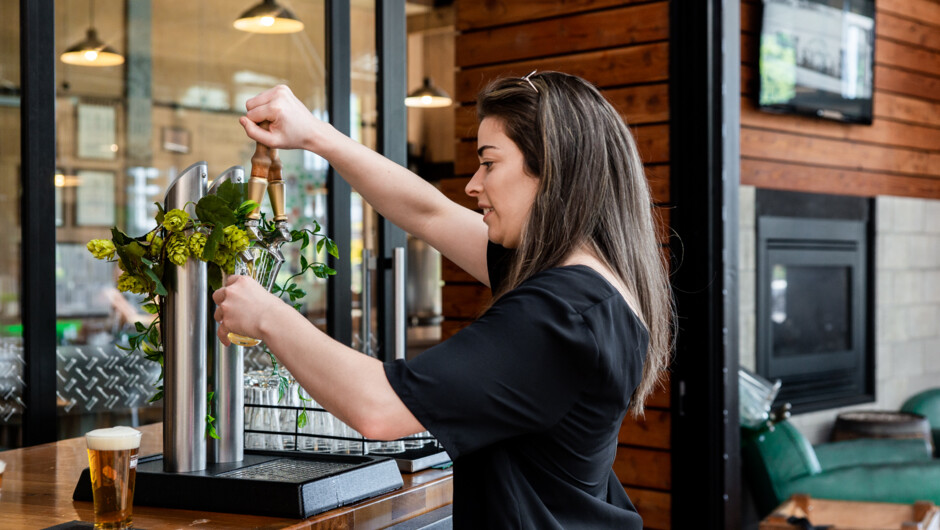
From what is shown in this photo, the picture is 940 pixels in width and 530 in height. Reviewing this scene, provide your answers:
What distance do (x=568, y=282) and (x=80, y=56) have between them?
19.2 feet

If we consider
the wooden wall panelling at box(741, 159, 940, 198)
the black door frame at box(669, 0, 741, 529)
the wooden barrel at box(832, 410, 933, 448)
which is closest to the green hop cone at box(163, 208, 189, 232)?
the black door frame at box(669, 0, 741, 529)

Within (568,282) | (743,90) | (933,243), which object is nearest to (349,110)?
(568,282)

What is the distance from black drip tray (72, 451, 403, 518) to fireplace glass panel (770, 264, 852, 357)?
340cm

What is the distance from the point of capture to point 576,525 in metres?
1.24

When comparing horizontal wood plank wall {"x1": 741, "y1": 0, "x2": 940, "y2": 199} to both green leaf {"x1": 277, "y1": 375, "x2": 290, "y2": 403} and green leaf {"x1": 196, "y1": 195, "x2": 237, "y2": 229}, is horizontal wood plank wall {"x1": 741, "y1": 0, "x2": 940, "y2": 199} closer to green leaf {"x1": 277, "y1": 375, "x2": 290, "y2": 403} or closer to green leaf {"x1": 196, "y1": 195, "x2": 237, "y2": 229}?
green leaf {"x1": 277, "y1": 375, "x2": 290, "y2": 403}

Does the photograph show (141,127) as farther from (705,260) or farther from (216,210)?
(216,210)

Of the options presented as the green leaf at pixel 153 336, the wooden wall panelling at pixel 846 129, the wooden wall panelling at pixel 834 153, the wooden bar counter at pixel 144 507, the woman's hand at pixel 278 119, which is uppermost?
the wooden wall panelling at pixel 846 129

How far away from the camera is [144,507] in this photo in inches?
52.9

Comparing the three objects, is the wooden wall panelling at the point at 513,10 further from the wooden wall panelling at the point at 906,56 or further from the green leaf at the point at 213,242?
the green leaf at the point at 213,242

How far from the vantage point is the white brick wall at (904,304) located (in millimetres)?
5137

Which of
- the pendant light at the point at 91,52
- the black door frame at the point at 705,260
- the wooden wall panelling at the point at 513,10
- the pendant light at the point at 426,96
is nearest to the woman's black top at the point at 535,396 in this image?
the black door frame at the point at 705,260

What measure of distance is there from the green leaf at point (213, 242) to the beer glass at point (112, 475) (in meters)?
0.25

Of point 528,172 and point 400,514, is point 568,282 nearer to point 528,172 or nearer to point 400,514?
point 528,172

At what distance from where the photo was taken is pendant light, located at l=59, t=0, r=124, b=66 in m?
6.11
